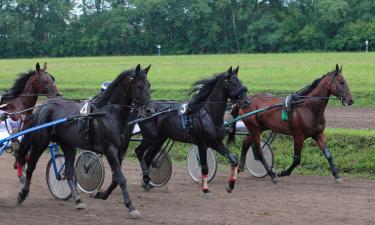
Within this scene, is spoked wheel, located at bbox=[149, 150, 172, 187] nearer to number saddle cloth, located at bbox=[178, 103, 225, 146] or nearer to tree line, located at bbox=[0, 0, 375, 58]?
number saddle cloth, located at bbox=[178, 103, 225, 146]

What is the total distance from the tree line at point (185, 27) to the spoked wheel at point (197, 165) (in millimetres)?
42652

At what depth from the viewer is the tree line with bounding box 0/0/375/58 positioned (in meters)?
58.8

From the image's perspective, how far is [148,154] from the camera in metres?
11.2

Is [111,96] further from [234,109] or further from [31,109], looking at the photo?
[234,109]

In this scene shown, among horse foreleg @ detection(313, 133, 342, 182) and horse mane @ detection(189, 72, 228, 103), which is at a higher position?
horse mane @ detection(189, 72, 228, 103)

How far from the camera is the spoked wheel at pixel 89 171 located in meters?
10.1

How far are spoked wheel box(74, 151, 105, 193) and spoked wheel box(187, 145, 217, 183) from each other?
1.94m

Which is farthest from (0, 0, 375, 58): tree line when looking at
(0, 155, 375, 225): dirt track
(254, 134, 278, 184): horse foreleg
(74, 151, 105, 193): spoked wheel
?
(74, 151, 105, 193): spoked wheel

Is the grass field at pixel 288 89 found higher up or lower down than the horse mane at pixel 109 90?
lower down

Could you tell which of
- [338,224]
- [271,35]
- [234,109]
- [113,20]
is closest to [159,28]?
[113,20]

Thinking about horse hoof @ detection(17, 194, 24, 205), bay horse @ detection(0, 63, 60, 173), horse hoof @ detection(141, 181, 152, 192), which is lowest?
horse hoof @ detection(141, 181, 152, 192)

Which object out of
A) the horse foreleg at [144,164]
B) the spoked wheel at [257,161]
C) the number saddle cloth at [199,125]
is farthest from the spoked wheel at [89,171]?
the spoked wheel at [257,161]

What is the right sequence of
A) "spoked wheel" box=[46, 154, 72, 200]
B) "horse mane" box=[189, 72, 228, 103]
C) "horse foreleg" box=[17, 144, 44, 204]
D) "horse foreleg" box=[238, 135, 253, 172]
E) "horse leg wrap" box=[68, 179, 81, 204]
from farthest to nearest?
"horse foreleg" box=[238, 135, 253, 172]
"horse mane" box=[189, 72, 228, 103]
"spoked wheel" box=[46, 154, 72, 200]
"horse foreleg" box=[17, 144, 44, 204]
"horse leg wrap" box=[68, 179, 81, 204]

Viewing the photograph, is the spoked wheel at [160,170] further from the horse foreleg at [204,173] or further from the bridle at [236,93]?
the bridle at [236,93]
